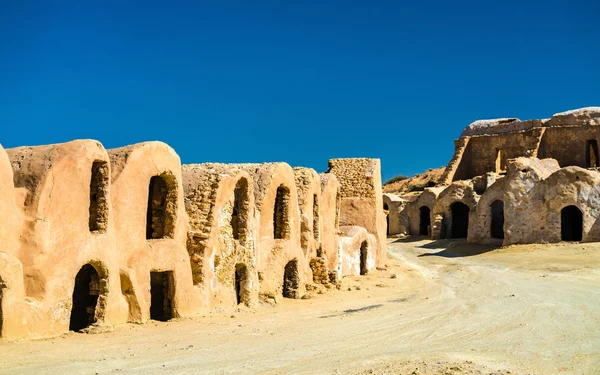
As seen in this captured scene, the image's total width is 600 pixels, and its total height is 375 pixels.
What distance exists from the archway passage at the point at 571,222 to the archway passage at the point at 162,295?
2082 cm

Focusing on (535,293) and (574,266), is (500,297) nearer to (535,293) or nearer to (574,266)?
(535,293)

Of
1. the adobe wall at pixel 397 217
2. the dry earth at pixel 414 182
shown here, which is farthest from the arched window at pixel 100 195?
the dry earth at pixel 414 182

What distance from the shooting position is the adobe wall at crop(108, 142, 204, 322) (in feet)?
39.2

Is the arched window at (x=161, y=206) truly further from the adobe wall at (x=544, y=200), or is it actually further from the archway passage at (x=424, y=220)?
the archway passage at (x=424, y=220)

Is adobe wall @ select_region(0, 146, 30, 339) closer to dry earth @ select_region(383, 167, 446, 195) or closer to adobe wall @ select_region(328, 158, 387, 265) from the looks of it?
adobe wall @ select_region(328, 158, 387, 265)

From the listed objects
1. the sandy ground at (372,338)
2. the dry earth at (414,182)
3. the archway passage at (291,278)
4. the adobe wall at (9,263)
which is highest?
the dry earth at (414,182)

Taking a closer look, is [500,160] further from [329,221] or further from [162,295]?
[162,295]

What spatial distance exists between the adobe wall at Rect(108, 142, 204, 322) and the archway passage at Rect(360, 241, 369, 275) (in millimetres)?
12230

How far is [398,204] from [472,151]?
7.73m

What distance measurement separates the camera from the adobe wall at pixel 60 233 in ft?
32.7

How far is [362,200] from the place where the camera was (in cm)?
2639

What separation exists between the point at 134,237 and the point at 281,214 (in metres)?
6.42

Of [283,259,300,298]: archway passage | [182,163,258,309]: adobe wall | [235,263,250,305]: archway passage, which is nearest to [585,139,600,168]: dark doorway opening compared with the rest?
[283,259,300,298]: archway passage

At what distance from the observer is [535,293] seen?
17.1 m
